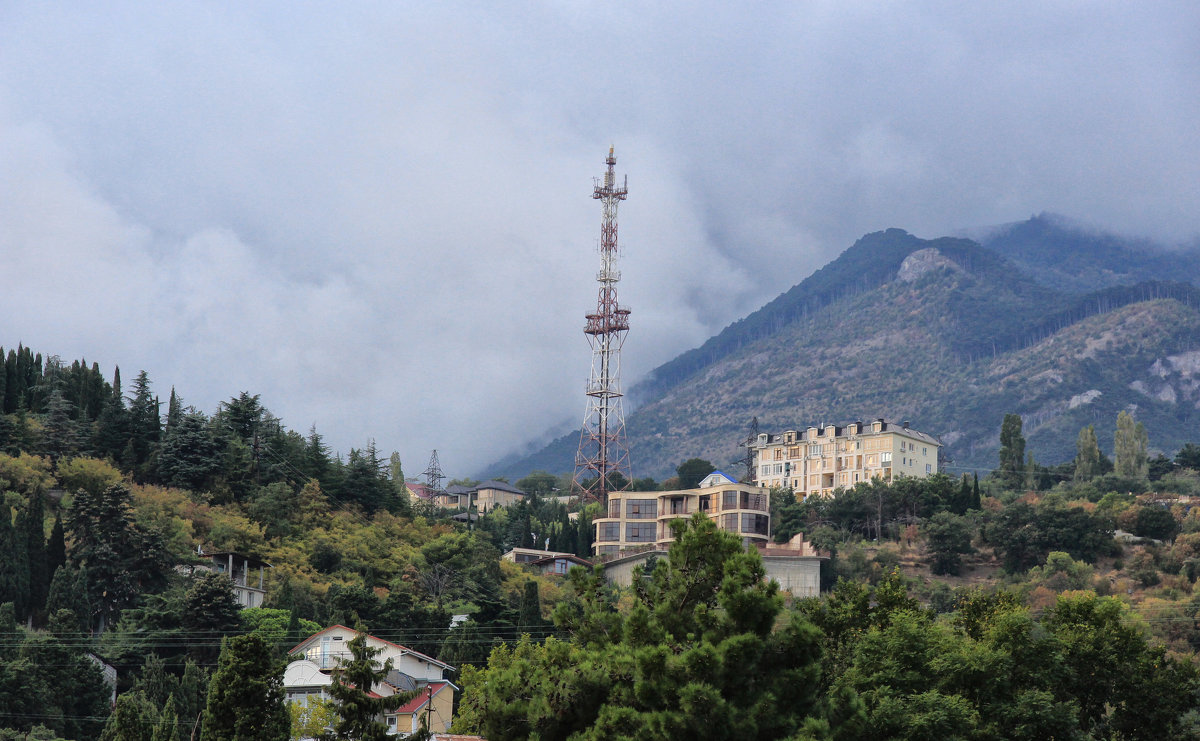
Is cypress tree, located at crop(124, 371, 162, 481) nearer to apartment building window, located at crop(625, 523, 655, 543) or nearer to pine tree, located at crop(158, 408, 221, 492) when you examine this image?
pine tree, located at crop(158, 408, 221, 492)

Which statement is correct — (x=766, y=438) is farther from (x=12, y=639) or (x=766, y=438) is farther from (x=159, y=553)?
(x=12, y=639)

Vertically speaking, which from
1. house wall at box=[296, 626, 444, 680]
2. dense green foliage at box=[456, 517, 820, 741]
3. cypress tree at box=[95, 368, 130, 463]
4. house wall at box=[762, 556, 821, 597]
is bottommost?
house wall at box=[296, 626, 444, 680]

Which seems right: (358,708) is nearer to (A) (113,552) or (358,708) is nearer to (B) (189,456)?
(A) (113,552)

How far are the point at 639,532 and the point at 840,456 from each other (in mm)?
34756

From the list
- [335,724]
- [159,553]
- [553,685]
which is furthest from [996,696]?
[159,553]

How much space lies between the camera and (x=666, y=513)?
104 meters

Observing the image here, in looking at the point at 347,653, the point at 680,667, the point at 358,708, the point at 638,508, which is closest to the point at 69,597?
the point at 347,653

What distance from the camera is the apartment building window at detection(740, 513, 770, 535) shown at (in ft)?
324

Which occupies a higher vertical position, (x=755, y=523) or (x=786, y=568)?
(x=755, y=523)

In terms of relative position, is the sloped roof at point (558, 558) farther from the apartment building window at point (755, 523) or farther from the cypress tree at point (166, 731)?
the cypress tree at point (166, 731)

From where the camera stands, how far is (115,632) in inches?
2483

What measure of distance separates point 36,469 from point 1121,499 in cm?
7699

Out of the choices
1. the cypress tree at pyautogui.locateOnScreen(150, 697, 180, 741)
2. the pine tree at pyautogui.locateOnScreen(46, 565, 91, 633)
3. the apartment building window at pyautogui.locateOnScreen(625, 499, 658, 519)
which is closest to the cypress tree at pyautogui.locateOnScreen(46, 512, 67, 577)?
the pine tree at pyautogui.locateOnScreen(46, 565, 91, 633)

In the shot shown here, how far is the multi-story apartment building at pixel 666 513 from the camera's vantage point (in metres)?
98.9
